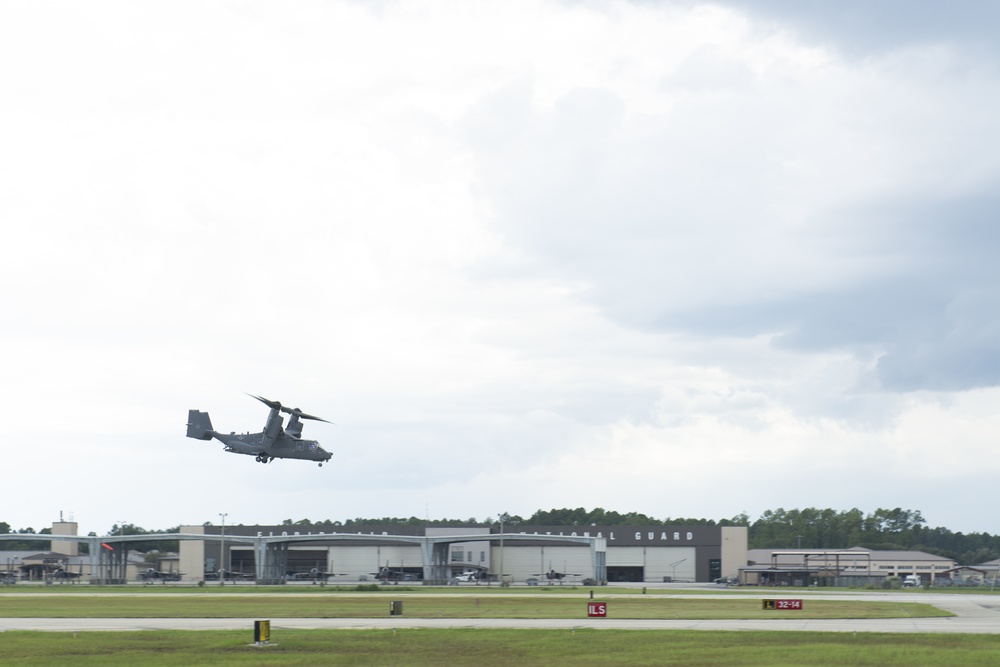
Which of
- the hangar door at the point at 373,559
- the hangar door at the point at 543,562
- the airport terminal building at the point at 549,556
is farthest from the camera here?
the hangar door at the point at 373,559

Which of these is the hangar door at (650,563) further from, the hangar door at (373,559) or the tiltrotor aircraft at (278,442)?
the tiltrotor aircraft at (278,442)

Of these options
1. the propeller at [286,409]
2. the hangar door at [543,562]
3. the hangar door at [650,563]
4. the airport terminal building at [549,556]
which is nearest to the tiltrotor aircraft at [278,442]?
the propeller at [286,409]

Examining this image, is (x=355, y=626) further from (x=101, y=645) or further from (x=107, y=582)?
(x=107, y=582)

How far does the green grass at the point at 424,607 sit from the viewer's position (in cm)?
7312

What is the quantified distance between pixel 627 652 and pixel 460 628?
15117 millimetres

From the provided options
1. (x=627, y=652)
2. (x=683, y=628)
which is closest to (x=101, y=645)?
(x=627, y=652)

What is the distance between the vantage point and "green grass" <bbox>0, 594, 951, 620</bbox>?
73.1 metres

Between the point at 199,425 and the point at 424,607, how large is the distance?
21.7 m

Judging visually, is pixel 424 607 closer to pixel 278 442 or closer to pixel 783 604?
pixel 278 442

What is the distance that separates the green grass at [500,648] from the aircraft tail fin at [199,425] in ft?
74.3

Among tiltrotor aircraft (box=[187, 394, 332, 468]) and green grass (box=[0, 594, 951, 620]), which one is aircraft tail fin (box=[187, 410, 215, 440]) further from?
green grass (box=[0, 594, 951, 620])

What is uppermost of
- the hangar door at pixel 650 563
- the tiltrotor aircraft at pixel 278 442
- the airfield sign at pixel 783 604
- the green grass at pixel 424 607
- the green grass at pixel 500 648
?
the tiltrotor aircraft at pixel 278 442

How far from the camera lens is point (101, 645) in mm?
50250

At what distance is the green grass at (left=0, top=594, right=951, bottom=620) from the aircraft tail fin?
1239cm
